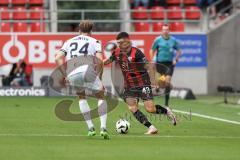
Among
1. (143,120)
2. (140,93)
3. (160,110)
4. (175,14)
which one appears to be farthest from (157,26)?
(143,120)

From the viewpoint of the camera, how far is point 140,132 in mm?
16500

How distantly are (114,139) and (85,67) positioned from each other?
4.84 ft

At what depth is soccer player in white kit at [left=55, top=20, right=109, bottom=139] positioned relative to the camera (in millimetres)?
14852

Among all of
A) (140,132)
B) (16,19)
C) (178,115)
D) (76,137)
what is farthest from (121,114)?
(16,19)

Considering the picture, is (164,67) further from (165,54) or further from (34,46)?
(34,46)

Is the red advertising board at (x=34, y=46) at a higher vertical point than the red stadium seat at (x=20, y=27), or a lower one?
lower

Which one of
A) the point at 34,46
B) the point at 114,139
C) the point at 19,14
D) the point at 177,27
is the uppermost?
the point at 19,14

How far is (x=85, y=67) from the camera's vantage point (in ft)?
49.7

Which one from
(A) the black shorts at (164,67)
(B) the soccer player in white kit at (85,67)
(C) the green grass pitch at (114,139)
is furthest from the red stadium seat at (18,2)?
(B) the soccer player in white kit at (85,67)

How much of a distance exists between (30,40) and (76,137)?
16025 mm

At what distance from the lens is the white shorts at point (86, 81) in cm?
1505

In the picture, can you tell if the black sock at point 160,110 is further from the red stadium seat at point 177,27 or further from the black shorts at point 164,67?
the red stadium seat at point 177,27

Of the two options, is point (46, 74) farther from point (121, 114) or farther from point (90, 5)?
point (121, 114)

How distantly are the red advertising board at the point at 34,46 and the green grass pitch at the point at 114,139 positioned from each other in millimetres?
8401
